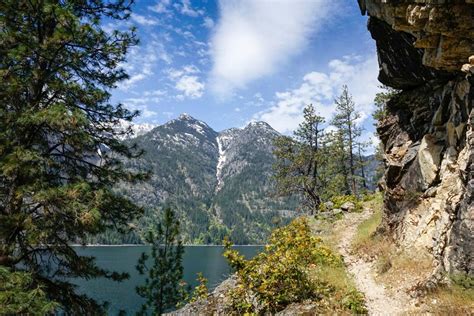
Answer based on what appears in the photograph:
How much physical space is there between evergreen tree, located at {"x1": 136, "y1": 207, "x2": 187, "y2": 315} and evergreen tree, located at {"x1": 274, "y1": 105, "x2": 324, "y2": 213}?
1801 centimetres

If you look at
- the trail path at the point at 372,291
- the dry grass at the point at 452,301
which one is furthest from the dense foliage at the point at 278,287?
the dry grass at the point at 452,301

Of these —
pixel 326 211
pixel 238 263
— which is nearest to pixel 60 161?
pixel 238 263

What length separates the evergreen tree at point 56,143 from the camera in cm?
919

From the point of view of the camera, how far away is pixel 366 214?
79.6 feet

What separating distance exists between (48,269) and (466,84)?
14.9 meters

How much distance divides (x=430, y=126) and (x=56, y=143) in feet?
47.2

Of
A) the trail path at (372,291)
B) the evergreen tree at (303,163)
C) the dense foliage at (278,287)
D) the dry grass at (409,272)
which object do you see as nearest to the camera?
the dry grass at (409,272)

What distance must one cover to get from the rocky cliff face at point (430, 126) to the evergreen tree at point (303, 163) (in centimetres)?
1620

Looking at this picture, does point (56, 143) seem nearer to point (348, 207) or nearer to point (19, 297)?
point (19, 297)

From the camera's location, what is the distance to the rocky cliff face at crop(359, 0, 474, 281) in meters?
9.10

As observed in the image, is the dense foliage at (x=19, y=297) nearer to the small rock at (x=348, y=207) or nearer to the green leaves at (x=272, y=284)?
the green leaves at (x=272, y=284)

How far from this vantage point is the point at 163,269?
17.0m

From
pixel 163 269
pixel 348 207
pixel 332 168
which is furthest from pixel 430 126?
pixel 332 168

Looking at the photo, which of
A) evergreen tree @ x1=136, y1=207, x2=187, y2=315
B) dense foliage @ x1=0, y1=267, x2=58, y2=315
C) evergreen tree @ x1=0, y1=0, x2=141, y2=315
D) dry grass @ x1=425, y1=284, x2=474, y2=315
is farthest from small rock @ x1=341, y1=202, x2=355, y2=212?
dense foliage @ x1=0, y1=267, x2=58, y2=315
